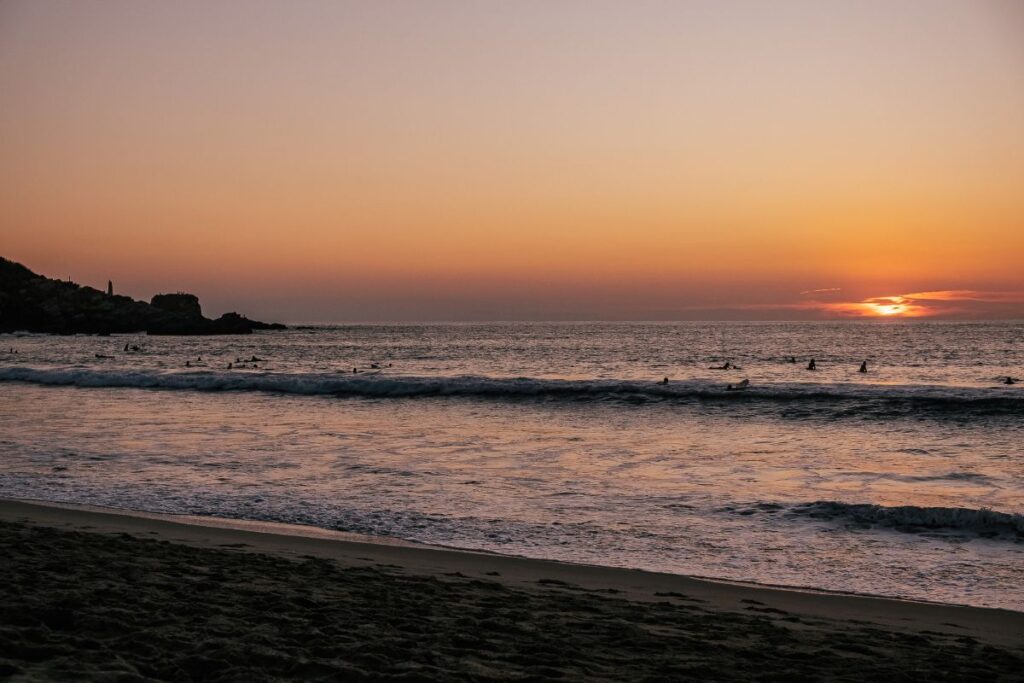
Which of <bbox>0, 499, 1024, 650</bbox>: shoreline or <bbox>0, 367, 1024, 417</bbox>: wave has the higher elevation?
<bbox>0, 367, 1024, 417</bbox>: wave

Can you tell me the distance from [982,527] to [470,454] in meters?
9.54

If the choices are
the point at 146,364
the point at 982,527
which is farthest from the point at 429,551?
the point at 146,364

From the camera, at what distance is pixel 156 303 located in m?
168

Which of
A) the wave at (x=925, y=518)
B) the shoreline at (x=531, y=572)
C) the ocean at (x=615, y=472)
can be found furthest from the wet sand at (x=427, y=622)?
the wave at (x=925, y=518)

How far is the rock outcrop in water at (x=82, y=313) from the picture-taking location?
14025cm

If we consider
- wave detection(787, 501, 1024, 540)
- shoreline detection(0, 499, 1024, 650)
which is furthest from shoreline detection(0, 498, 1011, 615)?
wave detection(787, 501, 1024, 540)

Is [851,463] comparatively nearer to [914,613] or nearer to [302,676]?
[914,613]

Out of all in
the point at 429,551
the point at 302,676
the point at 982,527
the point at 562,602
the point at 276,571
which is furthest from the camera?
the point at 982,527

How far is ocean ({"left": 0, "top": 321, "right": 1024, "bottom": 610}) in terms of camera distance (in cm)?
966

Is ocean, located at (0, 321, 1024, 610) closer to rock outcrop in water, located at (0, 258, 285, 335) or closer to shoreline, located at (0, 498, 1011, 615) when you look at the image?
shoreline, located at (0, 498, 1011, 615)

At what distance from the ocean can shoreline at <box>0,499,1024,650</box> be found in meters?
0.41

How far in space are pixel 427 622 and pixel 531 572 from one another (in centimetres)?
236

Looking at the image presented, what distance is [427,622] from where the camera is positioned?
20.7ft

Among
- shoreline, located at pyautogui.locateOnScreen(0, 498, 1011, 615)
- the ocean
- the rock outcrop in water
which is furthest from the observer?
the rock outcrop in water
